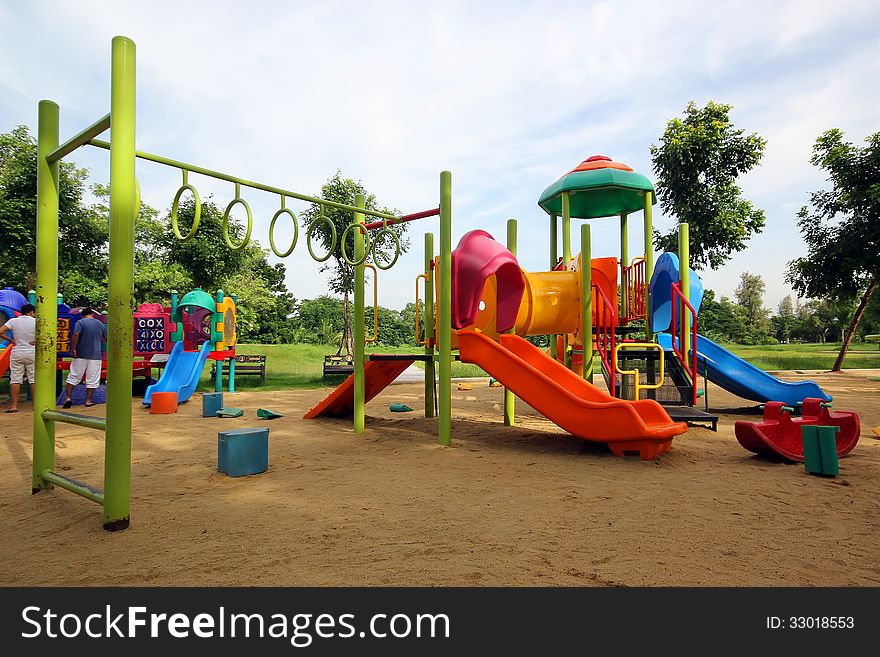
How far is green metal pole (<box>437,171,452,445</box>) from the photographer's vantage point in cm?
618

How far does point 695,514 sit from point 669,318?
6853 mm

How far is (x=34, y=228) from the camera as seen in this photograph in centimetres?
1385

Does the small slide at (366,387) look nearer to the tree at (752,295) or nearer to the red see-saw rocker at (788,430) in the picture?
the red see-saw rocker at (788,430)

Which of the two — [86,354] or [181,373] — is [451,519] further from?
[181,373]

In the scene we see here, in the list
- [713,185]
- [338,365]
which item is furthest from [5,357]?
[713,185]

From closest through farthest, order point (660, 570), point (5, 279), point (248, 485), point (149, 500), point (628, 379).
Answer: point (660, 570), point (149, 500), point (248, 485), point (628, 379), point (5, 279)

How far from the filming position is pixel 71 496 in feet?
12.7

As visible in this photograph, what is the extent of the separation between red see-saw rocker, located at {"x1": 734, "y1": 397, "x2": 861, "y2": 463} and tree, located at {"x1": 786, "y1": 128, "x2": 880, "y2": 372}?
12296 mm

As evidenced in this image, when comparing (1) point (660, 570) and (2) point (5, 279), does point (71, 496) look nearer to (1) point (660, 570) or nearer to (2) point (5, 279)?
(1) point (660, 570)

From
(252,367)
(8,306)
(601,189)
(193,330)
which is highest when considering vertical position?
(601,189)

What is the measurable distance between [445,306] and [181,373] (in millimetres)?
6961

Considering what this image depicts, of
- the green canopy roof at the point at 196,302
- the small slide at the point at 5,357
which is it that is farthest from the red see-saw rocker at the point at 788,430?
the small slide at the point at 5,357

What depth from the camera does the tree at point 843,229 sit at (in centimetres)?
1512
